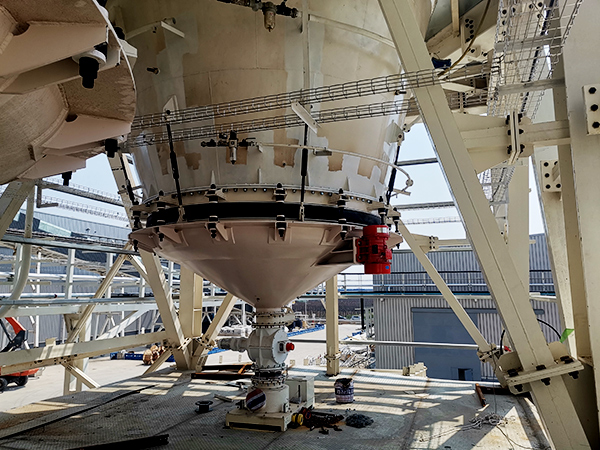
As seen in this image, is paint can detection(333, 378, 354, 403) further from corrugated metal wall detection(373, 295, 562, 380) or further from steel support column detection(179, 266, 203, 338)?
corrugated metal wall detection(373, 295, 562, 380)

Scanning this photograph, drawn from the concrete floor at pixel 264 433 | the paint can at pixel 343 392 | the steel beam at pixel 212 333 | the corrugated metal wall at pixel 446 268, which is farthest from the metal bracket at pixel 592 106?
the corrugated metal wall at pixel 446 268

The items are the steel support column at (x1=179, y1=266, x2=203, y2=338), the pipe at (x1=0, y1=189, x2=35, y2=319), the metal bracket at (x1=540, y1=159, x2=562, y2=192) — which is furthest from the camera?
the steel support column at (x1=179, y1=266, x2=203, y2=338)

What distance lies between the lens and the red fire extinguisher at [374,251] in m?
5.12

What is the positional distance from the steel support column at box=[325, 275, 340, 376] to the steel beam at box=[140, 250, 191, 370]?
3.37 meters

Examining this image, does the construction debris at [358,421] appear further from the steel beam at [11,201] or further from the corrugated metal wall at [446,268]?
the corrugated metal wall at [446,268]

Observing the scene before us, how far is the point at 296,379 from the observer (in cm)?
699

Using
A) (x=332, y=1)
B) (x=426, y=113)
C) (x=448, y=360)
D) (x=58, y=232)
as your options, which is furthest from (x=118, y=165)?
(x=448, y=360)

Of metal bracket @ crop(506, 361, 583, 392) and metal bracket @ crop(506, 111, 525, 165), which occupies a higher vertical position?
metal bracket @ crop(506, 111, 525, 165)

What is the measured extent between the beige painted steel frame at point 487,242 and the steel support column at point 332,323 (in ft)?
18.6

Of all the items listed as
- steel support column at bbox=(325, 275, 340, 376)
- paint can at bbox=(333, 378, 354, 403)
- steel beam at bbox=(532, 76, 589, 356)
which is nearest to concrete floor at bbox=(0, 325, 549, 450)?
paint can at bbox=(333, 378, 354, 403)

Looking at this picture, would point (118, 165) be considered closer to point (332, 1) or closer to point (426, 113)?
point (332, 1)

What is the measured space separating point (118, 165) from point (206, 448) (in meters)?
5.00

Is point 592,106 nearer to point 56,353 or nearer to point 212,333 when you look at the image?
point 56,353

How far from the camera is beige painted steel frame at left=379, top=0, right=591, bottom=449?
362 cm
